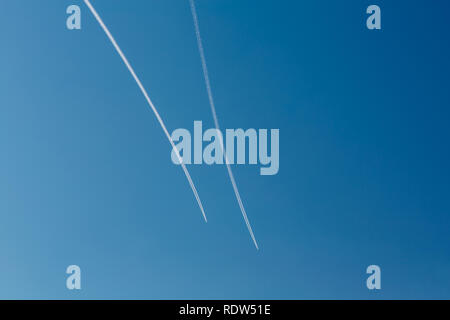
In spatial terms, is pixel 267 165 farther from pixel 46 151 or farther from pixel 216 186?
pixel 46 151

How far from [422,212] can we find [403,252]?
0.17 m

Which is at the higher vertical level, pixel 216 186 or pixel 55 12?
pixel 55 12

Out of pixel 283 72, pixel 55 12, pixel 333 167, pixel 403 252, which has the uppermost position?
pixel 55 12

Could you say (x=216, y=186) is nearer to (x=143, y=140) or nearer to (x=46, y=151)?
(x=143, y=140)

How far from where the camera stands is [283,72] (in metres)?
2.36

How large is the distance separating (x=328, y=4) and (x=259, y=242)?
0.96 metres

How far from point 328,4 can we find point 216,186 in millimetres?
830

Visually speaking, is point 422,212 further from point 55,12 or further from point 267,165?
point 55,12

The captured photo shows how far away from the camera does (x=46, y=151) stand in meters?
2.35
